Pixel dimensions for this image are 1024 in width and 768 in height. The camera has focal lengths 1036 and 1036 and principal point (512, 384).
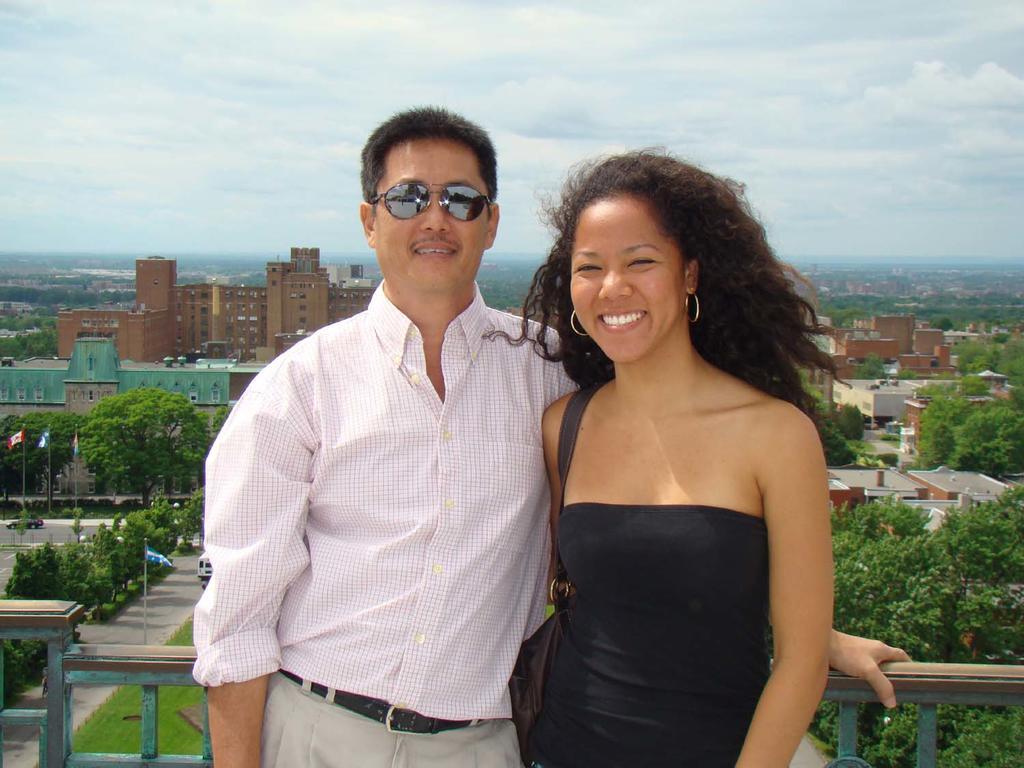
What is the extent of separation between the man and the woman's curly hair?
1.51 feet

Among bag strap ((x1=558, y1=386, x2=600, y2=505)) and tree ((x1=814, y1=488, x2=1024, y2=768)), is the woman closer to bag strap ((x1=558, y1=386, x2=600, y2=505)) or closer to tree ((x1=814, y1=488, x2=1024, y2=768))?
bag strap ((x1=558, y1=386, x2=600, y2=505))

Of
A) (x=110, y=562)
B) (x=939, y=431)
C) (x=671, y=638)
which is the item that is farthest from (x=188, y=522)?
(x=939, y=431)

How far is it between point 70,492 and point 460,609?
4491cm

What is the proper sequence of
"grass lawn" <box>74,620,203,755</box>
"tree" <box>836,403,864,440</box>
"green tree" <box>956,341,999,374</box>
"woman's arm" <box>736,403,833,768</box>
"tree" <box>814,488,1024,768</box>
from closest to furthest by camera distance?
"woman's arm" <box>736,403,833,768</box>
"grass lawn" <box>74,620,203,755</box>
"tree" <box>814,488,1024,768</box>
"tree" <box>836,403,864,440</box>
"green tree" <box>956,341,999,374</box>

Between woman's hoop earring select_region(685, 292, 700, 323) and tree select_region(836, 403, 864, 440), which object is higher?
woman's hoop earring select_region(685, 292, 700, 323)

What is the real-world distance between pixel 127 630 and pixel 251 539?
72.1 ft

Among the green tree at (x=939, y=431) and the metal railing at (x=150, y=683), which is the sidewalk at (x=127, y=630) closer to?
the metal railing at (x=150, y=683)

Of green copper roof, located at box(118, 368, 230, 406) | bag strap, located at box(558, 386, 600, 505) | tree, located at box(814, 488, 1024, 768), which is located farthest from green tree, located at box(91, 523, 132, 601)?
green copper roof, located at box(118, 368, 230, 406)

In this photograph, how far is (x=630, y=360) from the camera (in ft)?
7.83

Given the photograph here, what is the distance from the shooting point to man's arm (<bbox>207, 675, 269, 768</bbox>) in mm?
2383

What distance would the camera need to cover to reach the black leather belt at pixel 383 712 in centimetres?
237

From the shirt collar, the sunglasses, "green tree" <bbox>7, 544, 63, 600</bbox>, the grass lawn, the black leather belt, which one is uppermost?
the sunglasses

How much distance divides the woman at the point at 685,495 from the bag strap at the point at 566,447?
1 cm

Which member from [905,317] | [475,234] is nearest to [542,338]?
[475,234]
